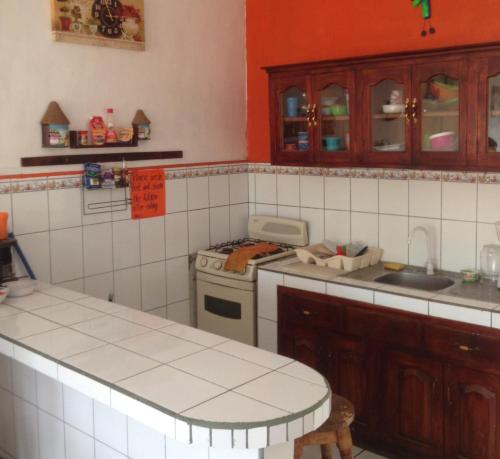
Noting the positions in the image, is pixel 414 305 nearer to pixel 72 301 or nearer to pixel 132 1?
pixel 72 301

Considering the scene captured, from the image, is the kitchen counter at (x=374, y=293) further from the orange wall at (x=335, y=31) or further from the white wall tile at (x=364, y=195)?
the orange wall at (x=335, y=31)

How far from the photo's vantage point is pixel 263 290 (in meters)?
3.60

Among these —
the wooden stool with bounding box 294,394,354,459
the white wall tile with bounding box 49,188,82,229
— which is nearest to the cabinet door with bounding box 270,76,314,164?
the white wall tile with bounding box 49,188,82,229

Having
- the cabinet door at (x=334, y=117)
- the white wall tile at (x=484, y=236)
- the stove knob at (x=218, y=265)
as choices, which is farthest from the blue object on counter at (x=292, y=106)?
the white wall tile at (x=484, y=236)

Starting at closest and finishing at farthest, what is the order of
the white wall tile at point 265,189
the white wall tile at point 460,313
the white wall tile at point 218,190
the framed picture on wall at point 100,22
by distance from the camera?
the white wall tile at point 460,313 → the framed picture on wall at point 100,22 → the white wall tile at point 218,190 → the white wall tile at point 265,189

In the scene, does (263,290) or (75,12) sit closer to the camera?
(75,12)

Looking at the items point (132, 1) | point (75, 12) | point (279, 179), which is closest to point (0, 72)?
point (75, 12)

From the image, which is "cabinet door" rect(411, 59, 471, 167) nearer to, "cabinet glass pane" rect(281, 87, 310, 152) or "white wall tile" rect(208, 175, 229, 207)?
"cabinet glass pane" rect(281, 87, 310, 152)

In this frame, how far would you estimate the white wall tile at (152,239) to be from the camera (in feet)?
12.0

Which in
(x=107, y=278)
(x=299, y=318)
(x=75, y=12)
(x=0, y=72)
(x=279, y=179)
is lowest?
(x=299, y=318)

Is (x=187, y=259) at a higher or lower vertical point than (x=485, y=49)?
lower

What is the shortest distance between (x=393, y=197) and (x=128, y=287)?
155 cm

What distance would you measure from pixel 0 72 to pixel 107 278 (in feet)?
3.84

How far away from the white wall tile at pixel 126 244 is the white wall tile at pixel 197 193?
0.43 meters
